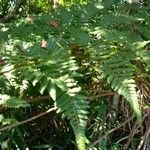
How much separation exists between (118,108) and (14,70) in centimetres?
64

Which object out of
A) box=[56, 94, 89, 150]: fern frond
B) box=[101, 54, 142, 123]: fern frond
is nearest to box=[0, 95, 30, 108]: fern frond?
box=[56, 94, 89, 150]: fern frond

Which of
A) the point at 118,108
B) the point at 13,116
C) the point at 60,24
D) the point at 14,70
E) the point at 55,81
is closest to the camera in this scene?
the point at 55,81

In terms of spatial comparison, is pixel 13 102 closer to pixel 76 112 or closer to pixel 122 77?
pixel 76 112

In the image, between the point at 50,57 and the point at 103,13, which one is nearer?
the point at 50,57

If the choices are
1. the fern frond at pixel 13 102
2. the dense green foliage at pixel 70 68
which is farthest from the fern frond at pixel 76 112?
the fern frond at pixel 13 102

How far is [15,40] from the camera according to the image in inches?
76.6

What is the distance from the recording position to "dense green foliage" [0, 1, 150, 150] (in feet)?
5.04

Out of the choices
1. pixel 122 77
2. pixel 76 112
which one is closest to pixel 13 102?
pixel 76 112

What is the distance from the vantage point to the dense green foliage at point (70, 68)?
5.04ft

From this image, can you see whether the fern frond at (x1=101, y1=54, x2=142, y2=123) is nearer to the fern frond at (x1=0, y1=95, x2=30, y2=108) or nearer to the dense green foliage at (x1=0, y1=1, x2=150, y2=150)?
the dense green foliage at (x1=0, y1=1, x2=150, y2=150)

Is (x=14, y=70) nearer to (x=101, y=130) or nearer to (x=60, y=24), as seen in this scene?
(x=101, y=130)

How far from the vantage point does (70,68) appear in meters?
1.62

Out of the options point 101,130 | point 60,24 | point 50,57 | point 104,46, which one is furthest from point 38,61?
point 60,24

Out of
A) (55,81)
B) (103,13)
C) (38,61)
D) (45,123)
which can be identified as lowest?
(45,123)
